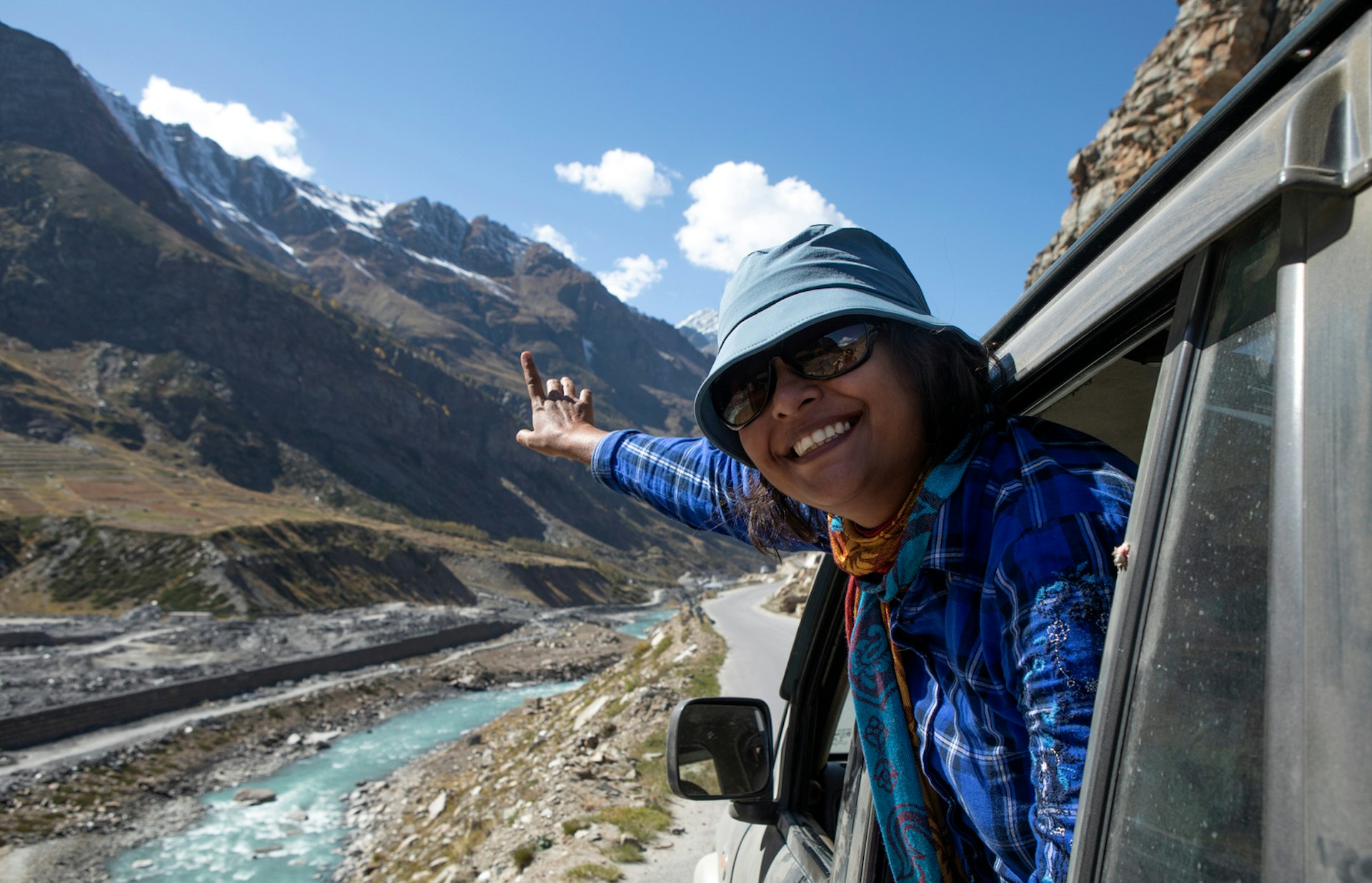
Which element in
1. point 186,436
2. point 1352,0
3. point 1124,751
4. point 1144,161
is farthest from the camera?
point 186,436

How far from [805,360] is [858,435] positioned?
15 cm

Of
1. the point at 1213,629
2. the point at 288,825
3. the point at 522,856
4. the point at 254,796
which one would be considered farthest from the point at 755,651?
the point at 1213,629

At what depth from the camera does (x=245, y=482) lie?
68.6 meters

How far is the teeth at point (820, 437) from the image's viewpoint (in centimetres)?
132

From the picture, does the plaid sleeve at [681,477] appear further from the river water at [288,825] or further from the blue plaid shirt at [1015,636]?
the river water at [288,825]

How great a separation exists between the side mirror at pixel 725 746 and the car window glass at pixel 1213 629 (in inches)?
53.5

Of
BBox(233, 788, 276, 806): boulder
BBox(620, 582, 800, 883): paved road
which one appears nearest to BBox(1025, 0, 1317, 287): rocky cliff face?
BBox(620, 582, 800, 883): paved road

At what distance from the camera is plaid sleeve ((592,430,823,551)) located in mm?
2188

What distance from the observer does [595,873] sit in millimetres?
5684

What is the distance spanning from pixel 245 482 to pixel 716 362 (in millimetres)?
76916

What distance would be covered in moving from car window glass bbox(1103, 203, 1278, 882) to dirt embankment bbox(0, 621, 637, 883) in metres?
18.0

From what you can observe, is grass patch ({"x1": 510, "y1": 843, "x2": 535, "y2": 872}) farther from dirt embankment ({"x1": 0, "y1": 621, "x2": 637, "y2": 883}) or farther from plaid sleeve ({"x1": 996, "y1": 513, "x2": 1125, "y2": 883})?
dirt embankment ({"x1": 0, "y1": 621, "x2": 637, "y2": 883})

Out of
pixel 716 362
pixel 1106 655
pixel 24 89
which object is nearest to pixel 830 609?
pixel 716 362

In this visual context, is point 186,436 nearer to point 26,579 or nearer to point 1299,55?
point 26,579
